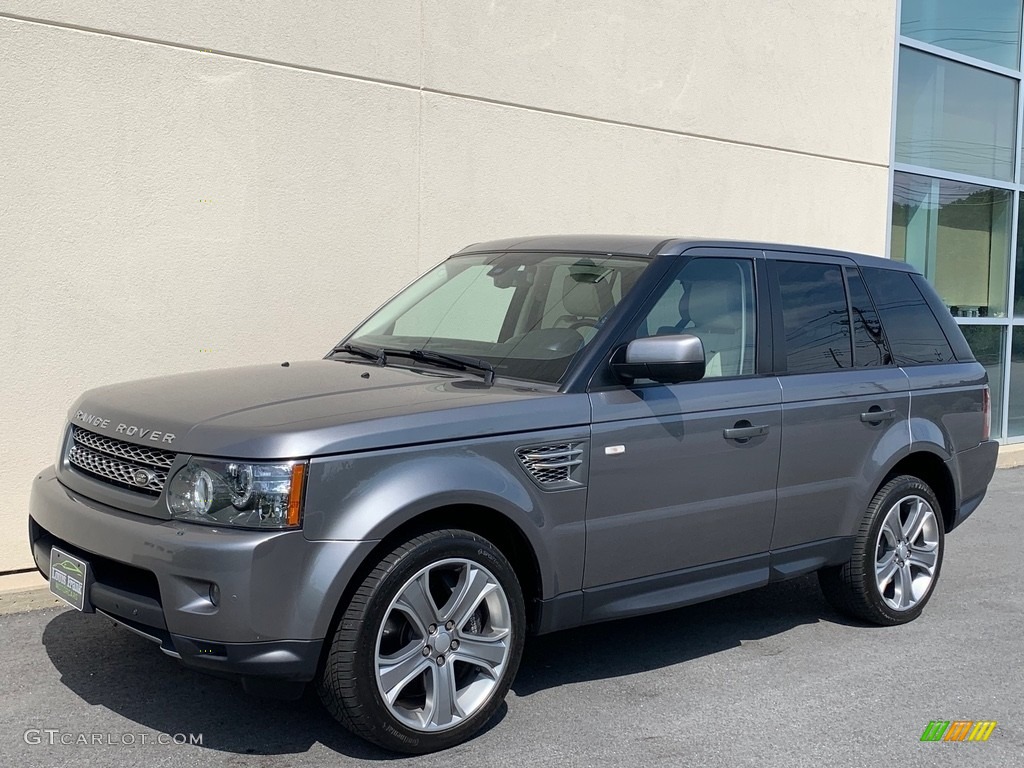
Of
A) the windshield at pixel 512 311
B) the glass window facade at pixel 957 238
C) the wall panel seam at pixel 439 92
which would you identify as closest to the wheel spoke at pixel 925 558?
the windshield at pixel 512 311

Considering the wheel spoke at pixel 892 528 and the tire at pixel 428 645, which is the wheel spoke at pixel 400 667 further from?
the wheel spoke at pixel 892 528

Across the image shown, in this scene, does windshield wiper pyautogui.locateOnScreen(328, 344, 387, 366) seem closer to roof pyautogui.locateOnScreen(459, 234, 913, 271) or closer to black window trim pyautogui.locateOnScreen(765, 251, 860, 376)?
roof pyautogui.locateOnScreen(459, 234, 913, 271)

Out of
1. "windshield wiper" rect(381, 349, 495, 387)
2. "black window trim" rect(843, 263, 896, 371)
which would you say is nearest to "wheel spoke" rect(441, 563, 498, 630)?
"windshield wiper" rect(381, 349, 495, 387)

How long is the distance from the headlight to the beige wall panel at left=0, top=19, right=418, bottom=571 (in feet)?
9.32

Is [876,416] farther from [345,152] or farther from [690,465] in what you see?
[345,152]

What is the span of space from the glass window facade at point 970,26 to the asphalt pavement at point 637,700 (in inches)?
303

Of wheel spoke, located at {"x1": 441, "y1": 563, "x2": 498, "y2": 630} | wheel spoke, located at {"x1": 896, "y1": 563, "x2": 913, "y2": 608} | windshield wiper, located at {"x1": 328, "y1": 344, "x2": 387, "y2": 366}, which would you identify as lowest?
wheel spoke, located at {"x1": 896, "y1": 563, "x2": 913, "y2": 608}

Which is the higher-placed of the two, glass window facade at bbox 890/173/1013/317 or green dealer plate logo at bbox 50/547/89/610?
glass window facade at bbox 890/173/1013/317

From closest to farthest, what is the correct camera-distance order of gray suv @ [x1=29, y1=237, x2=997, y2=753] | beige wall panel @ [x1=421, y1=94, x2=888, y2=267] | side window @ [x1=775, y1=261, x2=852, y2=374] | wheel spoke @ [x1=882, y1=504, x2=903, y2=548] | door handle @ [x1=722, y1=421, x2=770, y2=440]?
1. gray suv @ [x1=29, y1=237, x2=997, y2=753]
2. door handle @ [x1=722, y1=421, x2=770, y2=440]
3. side window @ [x1=775, y1=261, x2=852, y2=374]
4. wheel spoke @ [x1=882, y1=504, x2=903, y2=548]
5. beige wall panel @ [x1=421, y1=94, x2=888, y2=267]

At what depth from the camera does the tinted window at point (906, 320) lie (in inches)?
231

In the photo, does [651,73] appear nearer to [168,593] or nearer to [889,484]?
[889,484]

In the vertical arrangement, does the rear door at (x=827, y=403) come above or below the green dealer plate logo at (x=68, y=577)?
above

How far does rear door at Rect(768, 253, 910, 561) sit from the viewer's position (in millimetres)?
5156

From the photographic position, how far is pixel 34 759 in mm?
3797
